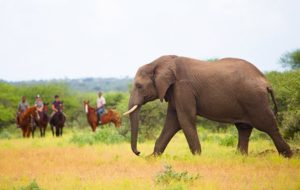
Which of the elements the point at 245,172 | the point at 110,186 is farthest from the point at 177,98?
the point at 110,186

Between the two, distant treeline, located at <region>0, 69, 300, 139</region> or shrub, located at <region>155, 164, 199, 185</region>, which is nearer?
shrub, located at <region>155, 164, 199, 185</region>

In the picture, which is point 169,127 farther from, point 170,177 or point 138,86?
point 170,177

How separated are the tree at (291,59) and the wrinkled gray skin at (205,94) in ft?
122

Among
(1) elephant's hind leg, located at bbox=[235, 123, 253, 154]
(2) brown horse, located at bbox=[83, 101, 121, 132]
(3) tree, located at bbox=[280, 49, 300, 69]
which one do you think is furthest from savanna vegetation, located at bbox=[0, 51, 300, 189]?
(3) tree, located at bbox=[280, 49, 300, 69]

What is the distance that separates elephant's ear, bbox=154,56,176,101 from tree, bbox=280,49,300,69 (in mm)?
37385

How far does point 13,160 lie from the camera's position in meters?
15.8

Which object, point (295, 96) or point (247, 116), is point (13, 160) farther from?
point (295, 96)

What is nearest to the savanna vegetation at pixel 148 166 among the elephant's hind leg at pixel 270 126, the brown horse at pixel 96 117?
the elephant's hind leg at pixel 270 126

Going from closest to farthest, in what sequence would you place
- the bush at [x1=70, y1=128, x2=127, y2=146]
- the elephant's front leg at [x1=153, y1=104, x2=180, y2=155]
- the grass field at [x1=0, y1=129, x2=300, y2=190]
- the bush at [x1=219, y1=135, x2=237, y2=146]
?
the grass field at [x1=0, y1=129, x2=300, y2=190]
the elephant's front leg at [x1=153, y1=104, x2=180, y2=155]
the bush at [x1=219, y1=135, x2=237, y2=146]
the bush at [x1=70, y1=128, x2=127, y2=146]

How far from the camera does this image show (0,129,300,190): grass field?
10.5 meters

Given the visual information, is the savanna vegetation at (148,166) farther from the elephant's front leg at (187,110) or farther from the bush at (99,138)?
the elephant's front leg at (187,110)

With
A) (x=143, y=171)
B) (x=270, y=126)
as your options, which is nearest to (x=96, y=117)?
(x=270, y=126)

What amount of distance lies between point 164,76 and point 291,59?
3991 centimetres

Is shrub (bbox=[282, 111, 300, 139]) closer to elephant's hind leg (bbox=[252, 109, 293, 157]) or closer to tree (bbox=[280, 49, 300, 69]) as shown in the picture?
elephant's hind leg (bbox=[252, 109, 293, 157])
